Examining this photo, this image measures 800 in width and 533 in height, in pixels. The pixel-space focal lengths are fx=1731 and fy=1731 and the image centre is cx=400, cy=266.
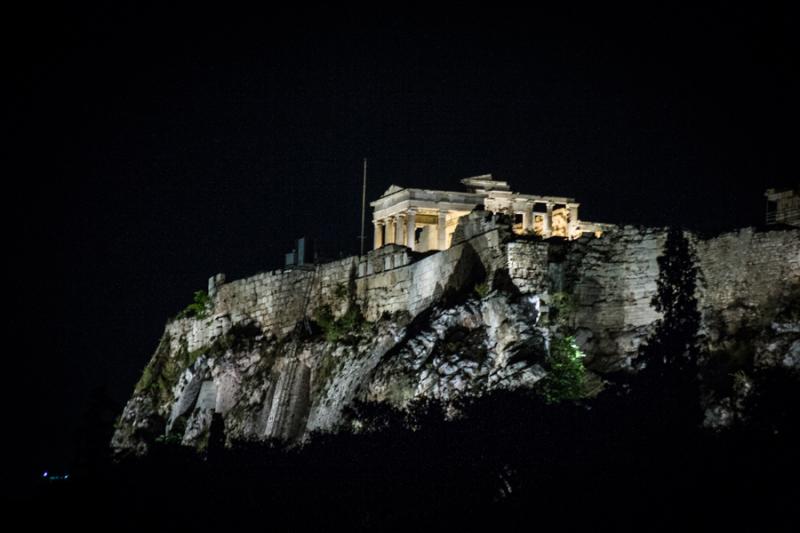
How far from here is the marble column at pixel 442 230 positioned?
7062cm

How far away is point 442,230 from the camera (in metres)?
71.9

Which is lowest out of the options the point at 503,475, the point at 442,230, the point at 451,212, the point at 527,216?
the point at 503,475

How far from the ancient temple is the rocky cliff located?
30.6ft

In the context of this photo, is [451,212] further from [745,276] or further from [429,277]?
[745,276]

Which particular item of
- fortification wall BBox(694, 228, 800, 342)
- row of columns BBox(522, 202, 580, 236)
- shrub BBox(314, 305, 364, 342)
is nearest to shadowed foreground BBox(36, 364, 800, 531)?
fortification wall BBox(694, 228, 800, 342)

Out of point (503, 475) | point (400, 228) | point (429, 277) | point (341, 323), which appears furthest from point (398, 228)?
point (503, 475)

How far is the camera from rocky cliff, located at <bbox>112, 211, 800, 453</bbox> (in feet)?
154

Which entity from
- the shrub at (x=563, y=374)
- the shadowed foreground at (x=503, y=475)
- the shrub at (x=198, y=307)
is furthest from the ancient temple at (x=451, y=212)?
the shadowed foreground at (x=503, y=475)

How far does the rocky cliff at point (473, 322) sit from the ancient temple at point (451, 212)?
9333mm

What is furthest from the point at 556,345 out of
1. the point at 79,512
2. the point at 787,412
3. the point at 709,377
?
the point at 79,512

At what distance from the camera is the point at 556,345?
48906 millimetres

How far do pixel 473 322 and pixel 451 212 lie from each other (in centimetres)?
2296

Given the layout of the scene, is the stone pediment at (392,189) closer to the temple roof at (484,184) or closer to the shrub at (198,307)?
the temple roof at (484,184)

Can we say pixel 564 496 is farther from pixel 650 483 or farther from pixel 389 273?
pixel 389 273
